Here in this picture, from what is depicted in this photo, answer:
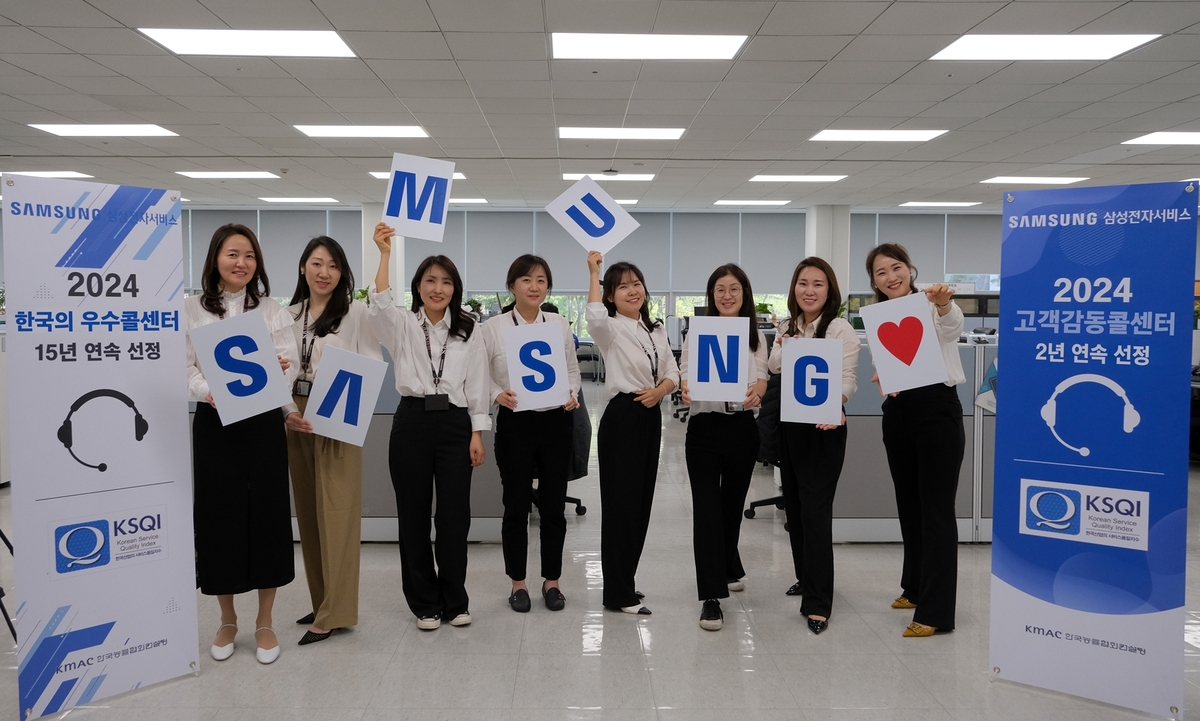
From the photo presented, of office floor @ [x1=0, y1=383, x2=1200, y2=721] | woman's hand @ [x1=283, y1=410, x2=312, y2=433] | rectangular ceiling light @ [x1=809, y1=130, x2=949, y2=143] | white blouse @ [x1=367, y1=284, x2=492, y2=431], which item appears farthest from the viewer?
rectangular ceiling light @ [x1=809, y1=130, x2=949, y2=143]

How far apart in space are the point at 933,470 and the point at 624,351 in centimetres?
125

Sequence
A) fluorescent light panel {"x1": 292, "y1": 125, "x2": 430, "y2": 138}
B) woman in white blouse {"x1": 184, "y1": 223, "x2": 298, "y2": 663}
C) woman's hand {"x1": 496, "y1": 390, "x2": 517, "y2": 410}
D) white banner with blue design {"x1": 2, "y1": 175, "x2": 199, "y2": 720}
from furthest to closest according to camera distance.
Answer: fluorescent light panel {"x1": 292, "y1": 125, "x2": 430, "y2": 138}
woman's hand {"x1": 496, "y1": 390, "x2": 517, "y2": 410}
woman in white blouse {"x1": 184, "y1": 223, "x2": 298, "y2": 663}
white banner with blue design {"x1": 2, "y1": 175, "x2": 199, "y2": 720}

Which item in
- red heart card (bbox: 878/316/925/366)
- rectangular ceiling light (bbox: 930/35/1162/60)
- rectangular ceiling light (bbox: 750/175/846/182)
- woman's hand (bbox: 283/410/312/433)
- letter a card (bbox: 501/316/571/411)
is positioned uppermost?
rectangular ceiling light (bbox: 750/175/846/182)

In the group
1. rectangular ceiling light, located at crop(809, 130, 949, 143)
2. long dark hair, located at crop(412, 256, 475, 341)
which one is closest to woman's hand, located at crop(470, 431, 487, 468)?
long dark hair, located at crop(412, 256, 475, 341)

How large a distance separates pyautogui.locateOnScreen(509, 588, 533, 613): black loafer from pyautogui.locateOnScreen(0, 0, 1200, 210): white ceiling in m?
3.35

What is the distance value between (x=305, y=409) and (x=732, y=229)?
1319 cm

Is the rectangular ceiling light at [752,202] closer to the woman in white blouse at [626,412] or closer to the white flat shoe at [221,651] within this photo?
the woman in white blouse at [626,412]

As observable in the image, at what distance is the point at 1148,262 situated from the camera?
224 centimetres

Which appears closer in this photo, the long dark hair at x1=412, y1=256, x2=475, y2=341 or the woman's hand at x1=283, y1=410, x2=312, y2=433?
the woman's hand at x1=283, y1=410, x2=312, y2=433

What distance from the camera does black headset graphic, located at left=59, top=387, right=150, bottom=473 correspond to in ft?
7.47

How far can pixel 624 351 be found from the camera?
3002 mm

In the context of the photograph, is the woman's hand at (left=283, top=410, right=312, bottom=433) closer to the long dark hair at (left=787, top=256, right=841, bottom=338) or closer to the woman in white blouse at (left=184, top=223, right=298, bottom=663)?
the woman in white blouse at (left=184, top=223, right=298, bottom=663)

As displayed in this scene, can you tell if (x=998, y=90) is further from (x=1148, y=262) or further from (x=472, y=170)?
(x=472, y=170)

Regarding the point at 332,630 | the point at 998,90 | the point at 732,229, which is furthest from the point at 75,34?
the point at 732,229
